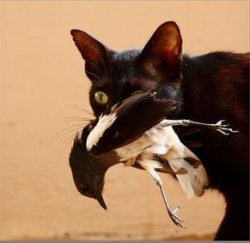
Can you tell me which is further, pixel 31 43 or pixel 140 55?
pixel 31 43

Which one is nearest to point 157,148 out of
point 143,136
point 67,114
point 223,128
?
point 143,136

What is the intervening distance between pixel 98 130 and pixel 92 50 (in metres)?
0.24

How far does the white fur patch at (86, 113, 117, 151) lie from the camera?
102 centimetres

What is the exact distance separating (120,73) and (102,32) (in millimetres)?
322

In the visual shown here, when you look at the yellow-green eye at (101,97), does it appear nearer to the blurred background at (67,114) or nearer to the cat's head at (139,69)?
the cat's head at (139,69)

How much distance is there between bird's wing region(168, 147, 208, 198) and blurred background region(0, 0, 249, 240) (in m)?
0.24

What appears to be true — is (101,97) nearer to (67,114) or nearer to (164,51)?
(164,51)

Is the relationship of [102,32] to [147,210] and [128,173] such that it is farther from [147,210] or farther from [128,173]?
[147,210]

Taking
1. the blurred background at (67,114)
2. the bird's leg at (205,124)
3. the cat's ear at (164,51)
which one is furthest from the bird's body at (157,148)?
the blurred background at (67,114)

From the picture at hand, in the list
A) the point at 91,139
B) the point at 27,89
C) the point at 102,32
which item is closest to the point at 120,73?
the point at 91,139

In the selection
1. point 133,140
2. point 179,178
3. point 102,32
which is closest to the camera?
point 133,140

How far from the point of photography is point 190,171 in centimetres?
113

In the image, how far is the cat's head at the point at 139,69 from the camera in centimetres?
113

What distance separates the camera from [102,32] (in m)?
1.45
